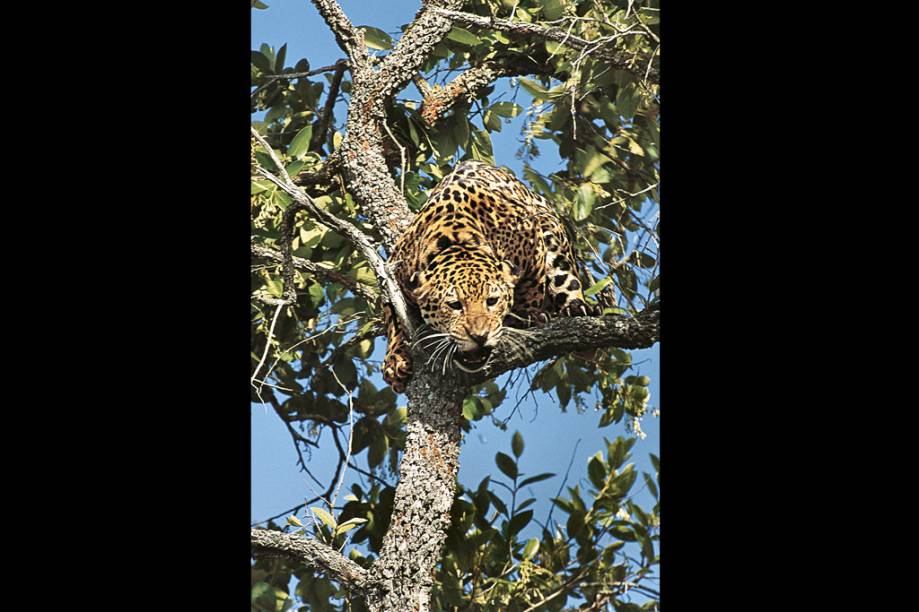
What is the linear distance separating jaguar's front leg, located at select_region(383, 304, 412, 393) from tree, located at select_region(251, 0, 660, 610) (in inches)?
1.5

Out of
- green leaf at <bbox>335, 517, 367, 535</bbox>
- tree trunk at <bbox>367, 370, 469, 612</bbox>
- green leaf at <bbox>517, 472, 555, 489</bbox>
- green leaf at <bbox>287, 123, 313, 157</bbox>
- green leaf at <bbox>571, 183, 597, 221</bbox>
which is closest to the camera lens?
tree trunk at <bbox>367, 370, 469, 612</bbox>

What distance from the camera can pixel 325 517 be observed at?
6.07 ft

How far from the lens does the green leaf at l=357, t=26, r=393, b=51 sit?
2131 mm

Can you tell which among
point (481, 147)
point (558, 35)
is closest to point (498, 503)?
point (481, 147)

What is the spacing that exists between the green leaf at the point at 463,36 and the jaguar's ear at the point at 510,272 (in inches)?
19.8

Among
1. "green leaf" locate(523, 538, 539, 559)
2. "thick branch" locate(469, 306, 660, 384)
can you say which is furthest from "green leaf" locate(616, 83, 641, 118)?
"green leaf" locate(523, 538, 539, 559)

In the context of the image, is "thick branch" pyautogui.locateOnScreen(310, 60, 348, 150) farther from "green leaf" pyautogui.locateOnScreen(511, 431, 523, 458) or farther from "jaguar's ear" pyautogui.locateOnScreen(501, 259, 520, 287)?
"green leaf" pyautogui.locateOnScreen(511, 431, 523, 458)

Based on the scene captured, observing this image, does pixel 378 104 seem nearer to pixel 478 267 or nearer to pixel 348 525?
pixel 478 267

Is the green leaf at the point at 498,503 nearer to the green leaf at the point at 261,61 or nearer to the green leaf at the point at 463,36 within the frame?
the green leaf at the point at 463,36
